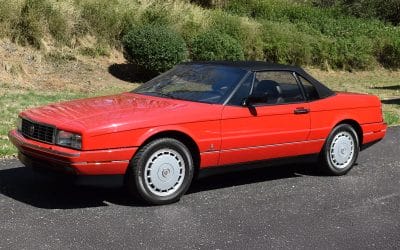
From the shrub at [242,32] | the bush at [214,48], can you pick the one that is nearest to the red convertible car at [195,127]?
the bush at [214,48]

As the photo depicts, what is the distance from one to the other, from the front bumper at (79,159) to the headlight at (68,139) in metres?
0.04

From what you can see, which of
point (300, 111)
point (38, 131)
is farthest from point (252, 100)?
point (38, 131)

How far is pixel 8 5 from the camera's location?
1576 centimetres

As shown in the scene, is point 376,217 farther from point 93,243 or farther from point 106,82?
point 106,82

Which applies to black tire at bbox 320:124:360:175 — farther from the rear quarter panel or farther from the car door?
the car door

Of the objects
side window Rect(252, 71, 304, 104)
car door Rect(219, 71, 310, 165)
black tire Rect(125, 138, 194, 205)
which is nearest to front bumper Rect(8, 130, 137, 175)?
black tire Rect(125, 138, 194, 205)

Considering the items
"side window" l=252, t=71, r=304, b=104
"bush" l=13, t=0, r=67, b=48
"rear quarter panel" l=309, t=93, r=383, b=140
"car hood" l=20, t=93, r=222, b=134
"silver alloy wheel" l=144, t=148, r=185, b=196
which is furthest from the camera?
"bush" l=13, t=0, r=67, b=48

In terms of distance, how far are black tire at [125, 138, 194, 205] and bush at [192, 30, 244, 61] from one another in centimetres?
1144

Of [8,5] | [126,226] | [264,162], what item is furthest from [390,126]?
[8,5]

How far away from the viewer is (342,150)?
24.2 feet

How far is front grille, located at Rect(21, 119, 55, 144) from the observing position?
5.57m

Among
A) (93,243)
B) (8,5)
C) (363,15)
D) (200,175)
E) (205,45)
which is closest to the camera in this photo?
(93,243)

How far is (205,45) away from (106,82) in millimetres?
3197

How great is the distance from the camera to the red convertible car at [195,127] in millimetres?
5492
